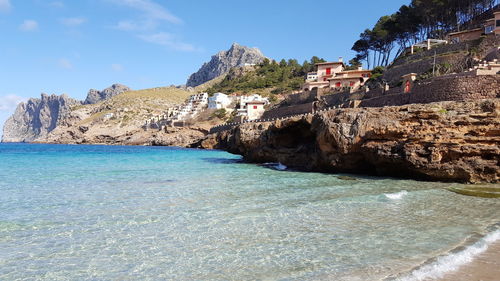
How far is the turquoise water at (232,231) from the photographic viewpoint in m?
6.45

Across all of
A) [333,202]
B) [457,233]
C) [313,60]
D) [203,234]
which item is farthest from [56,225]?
[313,60]

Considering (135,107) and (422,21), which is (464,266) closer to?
(422,21)

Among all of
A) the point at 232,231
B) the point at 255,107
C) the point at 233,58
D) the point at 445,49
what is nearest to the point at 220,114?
the point at 255,107

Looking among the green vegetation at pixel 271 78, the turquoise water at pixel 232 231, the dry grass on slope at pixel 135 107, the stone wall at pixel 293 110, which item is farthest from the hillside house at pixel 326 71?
the dry grass on slope at pixel 135 107

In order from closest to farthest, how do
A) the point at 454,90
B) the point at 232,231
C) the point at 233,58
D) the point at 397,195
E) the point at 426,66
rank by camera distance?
the point at 232,231 → the point at 397,195 → the point at 454,90 → the point at 426,66 → the point at 233,58

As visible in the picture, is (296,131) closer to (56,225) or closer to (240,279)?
(56,225)

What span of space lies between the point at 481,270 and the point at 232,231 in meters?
5.05

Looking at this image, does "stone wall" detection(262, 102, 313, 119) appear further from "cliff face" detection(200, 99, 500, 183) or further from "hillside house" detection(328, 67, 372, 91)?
"cliff face" detection(200, 99, 500, 183)

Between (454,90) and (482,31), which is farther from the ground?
(482,31)

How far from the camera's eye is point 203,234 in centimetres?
848

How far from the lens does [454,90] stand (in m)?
25.4

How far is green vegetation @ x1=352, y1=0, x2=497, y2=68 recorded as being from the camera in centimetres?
5475

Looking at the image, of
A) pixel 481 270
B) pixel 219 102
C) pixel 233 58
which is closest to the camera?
pixel 481 270

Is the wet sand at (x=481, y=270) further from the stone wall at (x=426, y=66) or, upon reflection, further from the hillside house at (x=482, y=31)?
the hillside house at (x=482, y=31)
